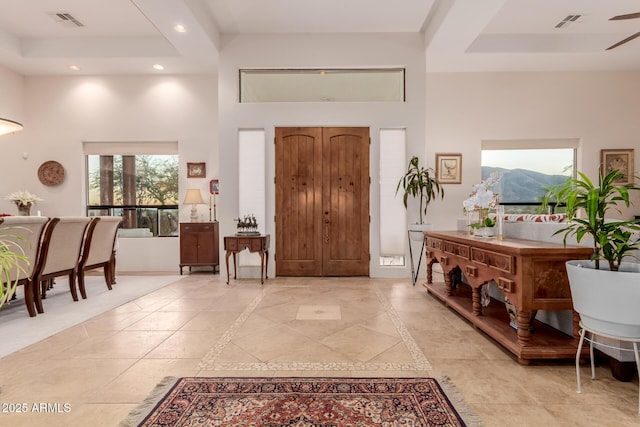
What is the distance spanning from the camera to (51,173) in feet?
19.8

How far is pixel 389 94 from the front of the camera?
5.38 m

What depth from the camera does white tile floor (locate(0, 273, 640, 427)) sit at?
1.73 m

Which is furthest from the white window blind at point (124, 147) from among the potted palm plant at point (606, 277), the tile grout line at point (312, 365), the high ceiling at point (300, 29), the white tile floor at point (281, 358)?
the potted palm plant at point (606, 277)

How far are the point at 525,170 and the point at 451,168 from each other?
1489 mm

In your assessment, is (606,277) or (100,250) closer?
(606,277)

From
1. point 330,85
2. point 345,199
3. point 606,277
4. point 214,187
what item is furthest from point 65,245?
point 606,277

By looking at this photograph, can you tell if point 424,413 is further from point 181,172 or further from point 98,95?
point 98,95

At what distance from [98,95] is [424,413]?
7169 millimetres

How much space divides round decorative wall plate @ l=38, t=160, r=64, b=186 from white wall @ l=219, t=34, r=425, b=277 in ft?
11.2

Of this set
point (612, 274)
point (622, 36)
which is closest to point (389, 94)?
point (622, 36)

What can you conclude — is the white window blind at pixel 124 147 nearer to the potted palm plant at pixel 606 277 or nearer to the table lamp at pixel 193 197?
the table lamp at pixel 193 197

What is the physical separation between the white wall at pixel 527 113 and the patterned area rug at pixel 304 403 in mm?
4576

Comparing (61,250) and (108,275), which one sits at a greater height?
(61,250)

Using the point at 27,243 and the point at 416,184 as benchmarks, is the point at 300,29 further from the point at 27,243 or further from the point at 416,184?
the point at 27,243
